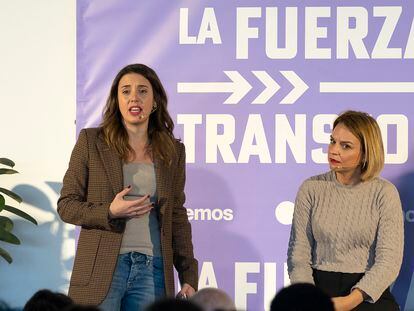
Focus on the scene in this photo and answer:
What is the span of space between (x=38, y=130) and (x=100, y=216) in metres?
1.64

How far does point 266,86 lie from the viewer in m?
4.58

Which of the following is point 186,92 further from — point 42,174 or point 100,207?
point 100,207

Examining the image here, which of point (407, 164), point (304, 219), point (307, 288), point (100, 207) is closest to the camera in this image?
point (307, 288)

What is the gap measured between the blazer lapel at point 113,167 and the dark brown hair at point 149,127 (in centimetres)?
3

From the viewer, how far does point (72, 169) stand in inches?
134

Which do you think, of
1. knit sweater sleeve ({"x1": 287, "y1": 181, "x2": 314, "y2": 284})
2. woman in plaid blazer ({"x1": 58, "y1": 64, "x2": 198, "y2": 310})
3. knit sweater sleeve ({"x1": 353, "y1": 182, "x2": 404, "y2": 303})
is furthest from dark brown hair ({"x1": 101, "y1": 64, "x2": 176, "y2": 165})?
knit sweater sleeve ({"x1": 353, "y1": 182, "x2": 404, "y2": 303})

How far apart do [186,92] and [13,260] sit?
1288 mm

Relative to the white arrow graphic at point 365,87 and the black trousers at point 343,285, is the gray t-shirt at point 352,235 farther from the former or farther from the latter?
the white arrow graphic at point 365,87

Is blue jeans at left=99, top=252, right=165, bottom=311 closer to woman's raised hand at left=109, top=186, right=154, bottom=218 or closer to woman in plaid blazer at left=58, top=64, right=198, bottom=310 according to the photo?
woman in plaid blazer at left=58, top=64, right=198, bottom=310

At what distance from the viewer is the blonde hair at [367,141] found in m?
3.59

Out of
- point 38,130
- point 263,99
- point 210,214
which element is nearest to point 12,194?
point 38,130

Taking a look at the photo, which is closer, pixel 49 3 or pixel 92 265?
pixel 92 265

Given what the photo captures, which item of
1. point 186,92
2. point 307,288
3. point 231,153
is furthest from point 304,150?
point 307,288

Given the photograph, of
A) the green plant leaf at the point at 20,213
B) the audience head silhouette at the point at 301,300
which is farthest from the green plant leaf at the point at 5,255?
the audience head silhouette at the point at 301,300
